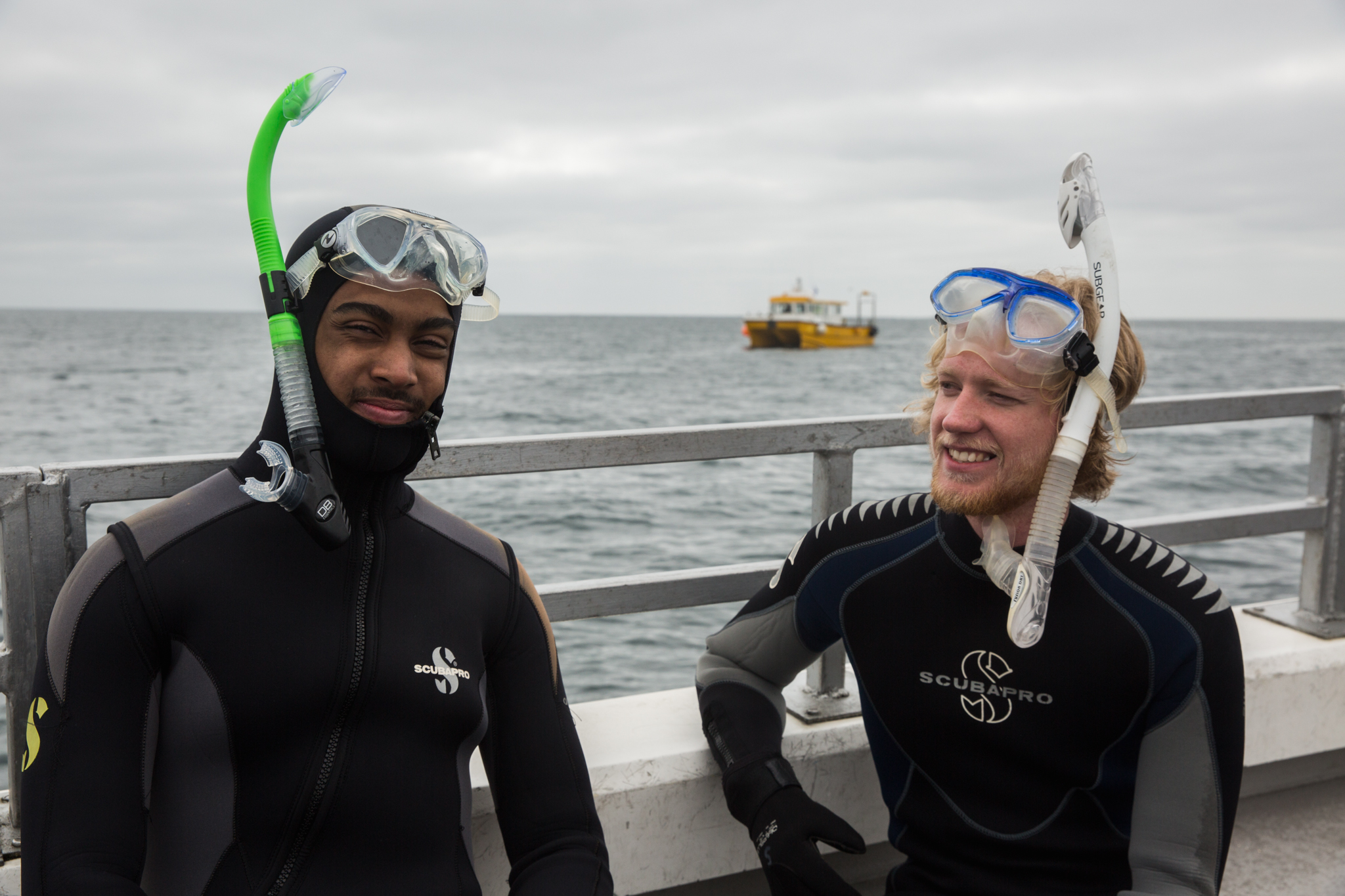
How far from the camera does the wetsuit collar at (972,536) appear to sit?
1.91 metres

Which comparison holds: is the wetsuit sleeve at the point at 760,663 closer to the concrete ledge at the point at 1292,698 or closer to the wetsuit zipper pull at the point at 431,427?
the wetsuit zipper pull at the point at 431,427

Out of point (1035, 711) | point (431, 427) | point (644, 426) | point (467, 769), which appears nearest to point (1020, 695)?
point (1035, 711)

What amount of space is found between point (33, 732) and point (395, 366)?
72 cm

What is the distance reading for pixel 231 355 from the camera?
2805 inches

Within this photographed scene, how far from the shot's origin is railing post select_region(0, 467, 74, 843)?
1.71 meters

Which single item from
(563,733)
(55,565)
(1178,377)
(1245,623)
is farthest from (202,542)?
(1178,377)

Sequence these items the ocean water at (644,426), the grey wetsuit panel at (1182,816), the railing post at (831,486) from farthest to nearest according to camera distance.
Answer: the ocean water at (644,426) → the railing post at (831,486) → the grey wetsuit panel at (1182,816)

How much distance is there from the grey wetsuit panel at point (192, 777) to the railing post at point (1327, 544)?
9.63 ft

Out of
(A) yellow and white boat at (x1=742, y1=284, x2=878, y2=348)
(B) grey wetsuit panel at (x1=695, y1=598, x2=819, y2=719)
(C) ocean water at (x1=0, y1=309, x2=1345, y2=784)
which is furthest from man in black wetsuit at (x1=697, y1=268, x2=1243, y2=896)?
(A) yellow and white boat at (x1=742, y1=284, x2=878, y2=348)

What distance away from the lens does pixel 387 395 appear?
1.66 meters

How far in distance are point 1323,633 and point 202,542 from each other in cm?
300

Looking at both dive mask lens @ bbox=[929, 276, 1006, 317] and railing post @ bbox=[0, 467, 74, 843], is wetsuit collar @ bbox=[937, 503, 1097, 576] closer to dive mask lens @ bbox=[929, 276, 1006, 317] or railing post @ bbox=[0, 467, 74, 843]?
dive mask lens @ bbox=[929, 276, 1006, 317]

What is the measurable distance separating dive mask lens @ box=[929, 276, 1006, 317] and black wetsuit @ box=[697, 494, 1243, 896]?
40 centimetres

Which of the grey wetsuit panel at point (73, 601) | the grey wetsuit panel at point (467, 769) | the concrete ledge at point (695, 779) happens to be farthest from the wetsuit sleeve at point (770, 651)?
the grey wetsuit panel at point (73, 601)
